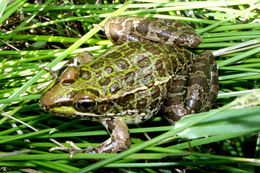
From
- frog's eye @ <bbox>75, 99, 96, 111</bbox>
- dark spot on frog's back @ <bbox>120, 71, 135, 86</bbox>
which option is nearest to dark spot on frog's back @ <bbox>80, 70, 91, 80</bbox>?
frog's eye @ <bbox>75, 99, 96, 111</bbox>

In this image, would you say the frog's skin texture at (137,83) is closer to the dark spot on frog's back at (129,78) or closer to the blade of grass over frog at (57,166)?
the dark spot on frog's back at (129,78)

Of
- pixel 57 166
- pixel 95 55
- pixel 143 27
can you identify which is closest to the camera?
pixel 57 166

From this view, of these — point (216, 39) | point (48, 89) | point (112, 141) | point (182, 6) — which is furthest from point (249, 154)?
point (48, 89)

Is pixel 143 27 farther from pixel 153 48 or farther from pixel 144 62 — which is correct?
pixel 144 62

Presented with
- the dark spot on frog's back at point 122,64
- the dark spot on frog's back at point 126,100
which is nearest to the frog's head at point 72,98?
the dark spot on frog's back at point 126,100

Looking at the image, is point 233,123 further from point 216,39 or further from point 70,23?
point 70,23

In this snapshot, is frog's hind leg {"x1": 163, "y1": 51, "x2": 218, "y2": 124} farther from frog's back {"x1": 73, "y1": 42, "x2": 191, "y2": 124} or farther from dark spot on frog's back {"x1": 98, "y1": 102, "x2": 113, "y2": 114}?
dark spot on frog's back {"x1": 98, "y1": 102, "x2": 113, "y2": 114}

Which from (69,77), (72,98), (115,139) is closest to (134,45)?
(69,77)
